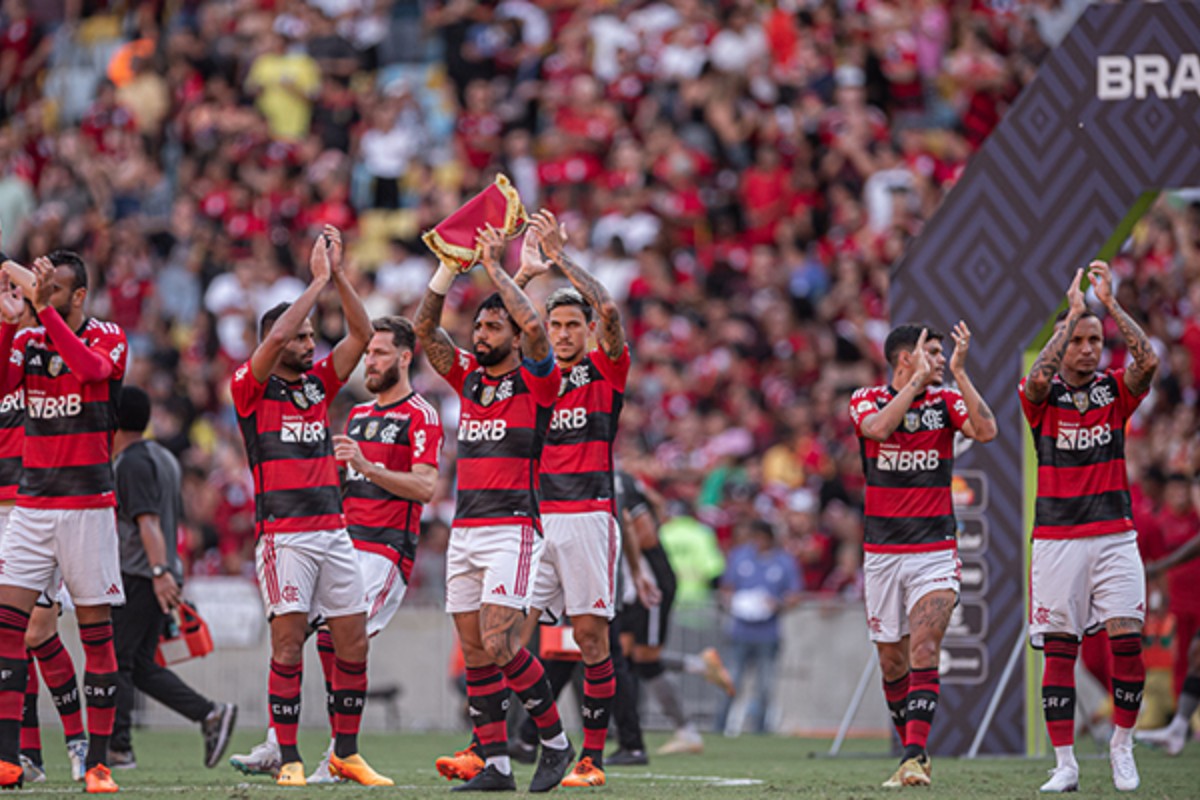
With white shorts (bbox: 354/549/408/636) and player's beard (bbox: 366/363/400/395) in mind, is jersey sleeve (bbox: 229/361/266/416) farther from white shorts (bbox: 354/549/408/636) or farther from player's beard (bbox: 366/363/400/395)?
white shorts (bbox: 354/549/408/636)

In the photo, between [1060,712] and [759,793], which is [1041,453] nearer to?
[1060,712]

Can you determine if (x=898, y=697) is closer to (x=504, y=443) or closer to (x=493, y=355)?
(x=504, y=443)

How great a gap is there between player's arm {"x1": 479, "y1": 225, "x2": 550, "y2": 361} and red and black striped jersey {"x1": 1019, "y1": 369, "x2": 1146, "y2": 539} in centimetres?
322

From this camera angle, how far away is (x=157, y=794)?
1114cm

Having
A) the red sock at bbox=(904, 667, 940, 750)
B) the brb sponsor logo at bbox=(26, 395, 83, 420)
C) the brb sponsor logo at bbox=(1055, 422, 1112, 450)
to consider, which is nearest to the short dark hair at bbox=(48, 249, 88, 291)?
the brb sponsor logo at bbox=(26, 395, 83, 420)

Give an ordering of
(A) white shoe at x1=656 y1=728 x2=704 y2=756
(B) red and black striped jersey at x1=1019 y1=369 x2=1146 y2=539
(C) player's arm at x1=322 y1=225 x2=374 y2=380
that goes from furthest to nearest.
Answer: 1. (A) white shoe at x1=656 y1=728 x2=704 y2=756
2. (B) red and black striped jersey at x1=1019 y1=369 x2=1146 y2=539
3. (C) player's arm at x1=322 y1=225 x2=374 y2=380

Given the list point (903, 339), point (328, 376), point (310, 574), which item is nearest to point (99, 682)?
point (310, 574)

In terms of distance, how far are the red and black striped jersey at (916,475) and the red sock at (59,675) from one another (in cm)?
523

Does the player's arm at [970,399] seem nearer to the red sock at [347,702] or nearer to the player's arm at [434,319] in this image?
the player's arm at [434,319]

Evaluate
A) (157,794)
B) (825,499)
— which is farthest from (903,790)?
(825,499)

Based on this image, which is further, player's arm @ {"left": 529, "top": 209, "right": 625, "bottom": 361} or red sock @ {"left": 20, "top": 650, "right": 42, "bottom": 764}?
red sock @ {"left": 20, "top": 650, "right": 42, "bottom": 764}

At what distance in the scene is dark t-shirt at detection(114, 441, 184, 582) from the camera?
1379 cm

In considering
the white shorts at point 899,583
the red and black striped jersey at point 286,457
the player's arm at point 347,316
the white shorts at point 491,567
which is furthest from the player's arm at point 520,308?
the white shorts at point 899,583

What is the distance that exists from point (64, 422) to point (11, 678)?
1530 mm
